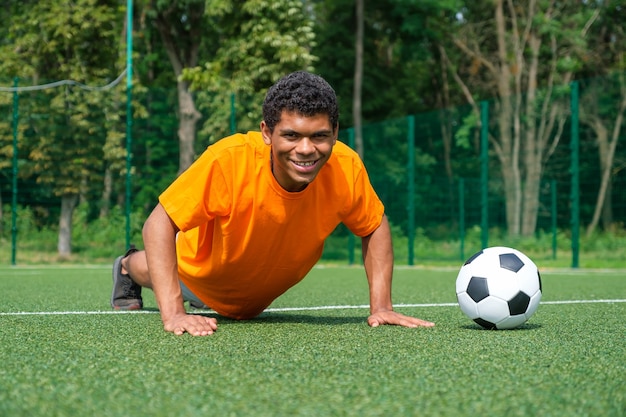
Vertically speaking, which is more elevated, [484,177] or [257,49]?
[257,49]

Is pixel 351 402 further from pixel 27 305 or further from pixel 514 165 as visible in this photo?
pixel 514 165

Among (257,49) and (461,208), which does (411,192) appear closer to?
(461,208)

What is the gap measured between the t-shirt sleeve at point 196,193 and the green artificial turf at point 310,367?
0.49 metres

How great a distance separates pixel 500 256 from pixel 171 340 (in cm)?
159

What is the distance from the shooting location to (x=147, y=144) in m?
13.6

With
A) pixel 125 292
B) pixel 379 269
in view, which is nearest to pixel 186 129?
pixel 125 292

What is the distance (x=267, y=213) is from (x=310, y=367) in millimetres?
1090

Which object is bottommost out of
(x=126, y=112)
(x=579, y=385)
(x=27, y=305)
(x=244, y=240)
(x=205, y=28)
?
(x=27, y=305)

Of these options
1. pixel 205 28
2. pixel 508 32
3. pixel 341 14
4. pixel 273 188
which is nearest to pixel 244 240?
pixel 273 188

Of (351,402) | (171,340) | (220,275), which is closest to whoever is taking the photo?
(351,402)

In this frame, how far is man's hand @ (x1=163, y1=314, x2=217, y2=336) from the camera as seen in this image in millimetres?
3412

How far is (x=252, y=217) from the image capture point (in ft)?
11.7

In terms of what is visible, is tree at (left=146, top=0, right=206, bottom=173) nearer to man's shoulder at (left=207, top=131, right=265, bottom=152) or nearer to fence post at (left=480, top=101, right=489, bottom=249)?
fence post at (left=480, top=101, right=489, bottom=249)

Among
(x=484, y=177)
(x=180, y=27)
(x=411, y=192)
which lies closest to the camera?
(x=484, y=177)
